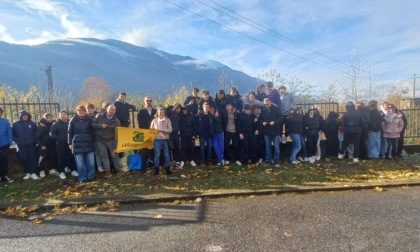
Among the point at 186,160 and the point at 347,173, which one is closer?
the point at 347,173

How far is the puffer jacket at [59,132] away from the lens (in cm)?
773

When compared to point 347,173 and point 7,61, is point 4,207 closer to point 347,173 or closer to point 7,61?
point 347,173

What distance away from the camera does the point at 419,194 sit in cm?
590

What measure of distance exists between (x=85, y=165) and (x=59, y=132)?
1211 mm

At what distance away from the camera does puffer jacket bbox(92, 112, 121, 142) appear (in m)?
7.60

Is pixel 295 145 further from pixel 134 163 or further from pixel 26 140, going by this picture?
pixel 26 140

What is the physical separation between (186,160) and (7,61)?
158m

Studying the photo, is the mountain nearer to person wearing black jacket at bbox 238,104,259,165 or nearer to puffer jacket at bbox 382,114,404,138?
person wearing black jacket at bbox 238,104,259,165

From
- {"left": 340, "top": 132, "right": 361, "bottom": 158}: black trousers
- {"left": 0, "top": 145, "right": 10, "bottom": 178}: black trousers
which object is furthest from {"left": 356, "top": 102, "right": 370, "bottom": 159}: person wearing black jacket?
{"left": 0, "top": 145, "right": 10, "bottom": 178}: black trousers

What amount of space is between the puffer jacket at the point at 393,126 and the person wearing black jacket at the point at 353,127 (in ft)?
3.39

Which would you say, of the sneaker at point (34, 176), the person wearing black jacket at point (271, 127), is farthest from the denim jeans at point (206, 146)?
the sneaker at point (34, 176)

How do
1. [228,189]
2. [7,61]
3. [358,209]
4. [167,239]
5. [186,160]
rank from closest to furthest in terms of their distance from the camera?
[167,239] < [358,209] < [228,189] < [186,160] < [7,61]

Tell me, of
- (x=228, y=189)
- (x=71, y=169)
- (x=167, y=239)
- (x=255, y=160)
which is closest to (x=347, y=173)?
(x=255, y=160)

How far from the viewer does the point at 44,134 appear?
800cm
